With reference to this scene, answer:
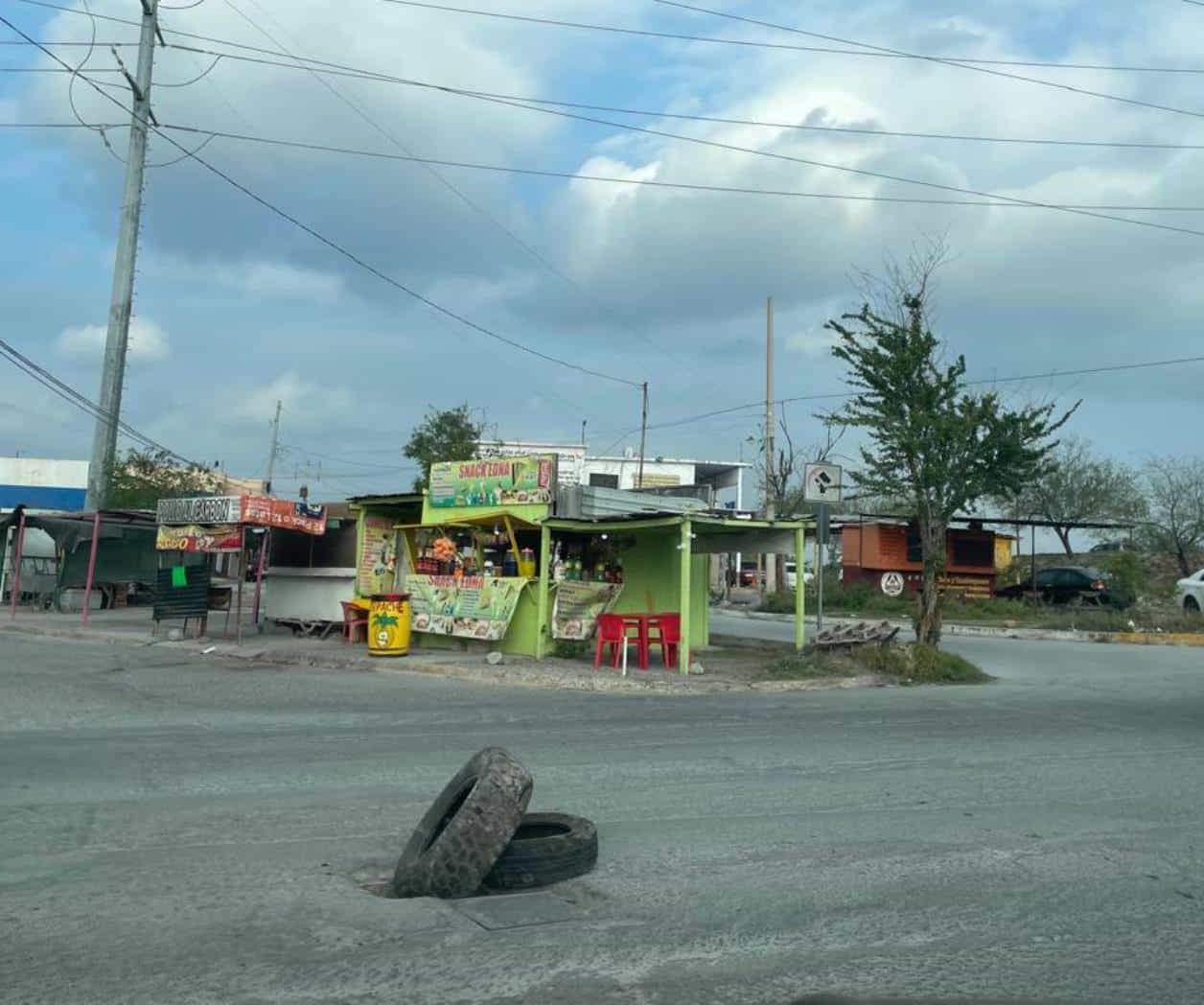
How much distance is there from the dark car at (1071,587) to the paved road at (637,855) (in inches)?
845

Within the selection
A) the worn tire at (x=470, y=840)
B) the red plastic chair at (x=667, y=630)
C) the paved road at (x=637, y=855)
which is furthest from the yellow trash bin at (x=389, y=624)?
the worn tire at (x=470, y=840)

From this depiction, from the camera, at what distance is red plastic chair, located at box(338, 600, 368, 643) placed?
21.2 m

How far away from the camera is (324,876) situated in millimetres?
6242

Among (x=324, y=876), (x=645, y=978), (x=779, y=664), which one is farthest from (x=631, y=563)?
(x=645, y=978)

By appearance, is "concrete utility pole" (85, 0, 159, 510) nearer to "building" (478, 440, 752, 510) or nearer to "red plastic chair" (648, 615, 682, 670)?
"red plastic chair" (648, 615, 682, 670)

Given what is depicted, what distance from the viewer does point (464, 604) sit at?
19531 millimetres

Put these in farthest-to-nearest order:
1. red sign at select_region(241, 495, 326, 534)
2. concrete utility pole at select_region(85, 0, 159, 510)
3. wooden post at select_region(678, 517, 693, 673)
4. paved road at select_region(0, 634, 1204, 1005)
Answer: concrete utility pole at select_region(85, 0, 159, 510) < red sign at select_region(241, 495, 326, 534) < wooden post at select_region(678, 517, 693, 673) < paved road at select_region(0, 634, 1204, 1005)

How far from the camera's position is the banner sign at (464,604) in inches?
746

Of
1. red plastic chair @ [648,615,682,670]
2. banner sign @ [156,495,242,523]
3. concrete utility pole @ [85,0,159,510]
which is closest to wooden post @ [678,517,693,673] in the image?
red plastic chair @ [648,615,682,670]

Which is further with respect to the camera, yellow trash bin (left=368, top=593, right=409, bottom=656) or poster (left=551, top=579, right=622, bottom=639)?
yellow trash bin (left=368, top=593, right=409, bottom=656)

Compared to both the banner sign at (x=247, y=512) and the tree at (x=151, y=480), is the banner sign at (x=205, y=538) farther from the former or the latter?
the tree at (x=151, y=480)

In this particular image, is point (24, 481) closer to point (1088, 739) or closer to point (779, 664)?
point (779, 664)

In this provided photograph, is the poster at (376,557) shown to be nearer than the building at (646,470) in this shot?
Yes

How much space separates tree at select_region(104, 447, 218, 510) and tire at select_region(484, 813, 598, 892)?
46593mm
